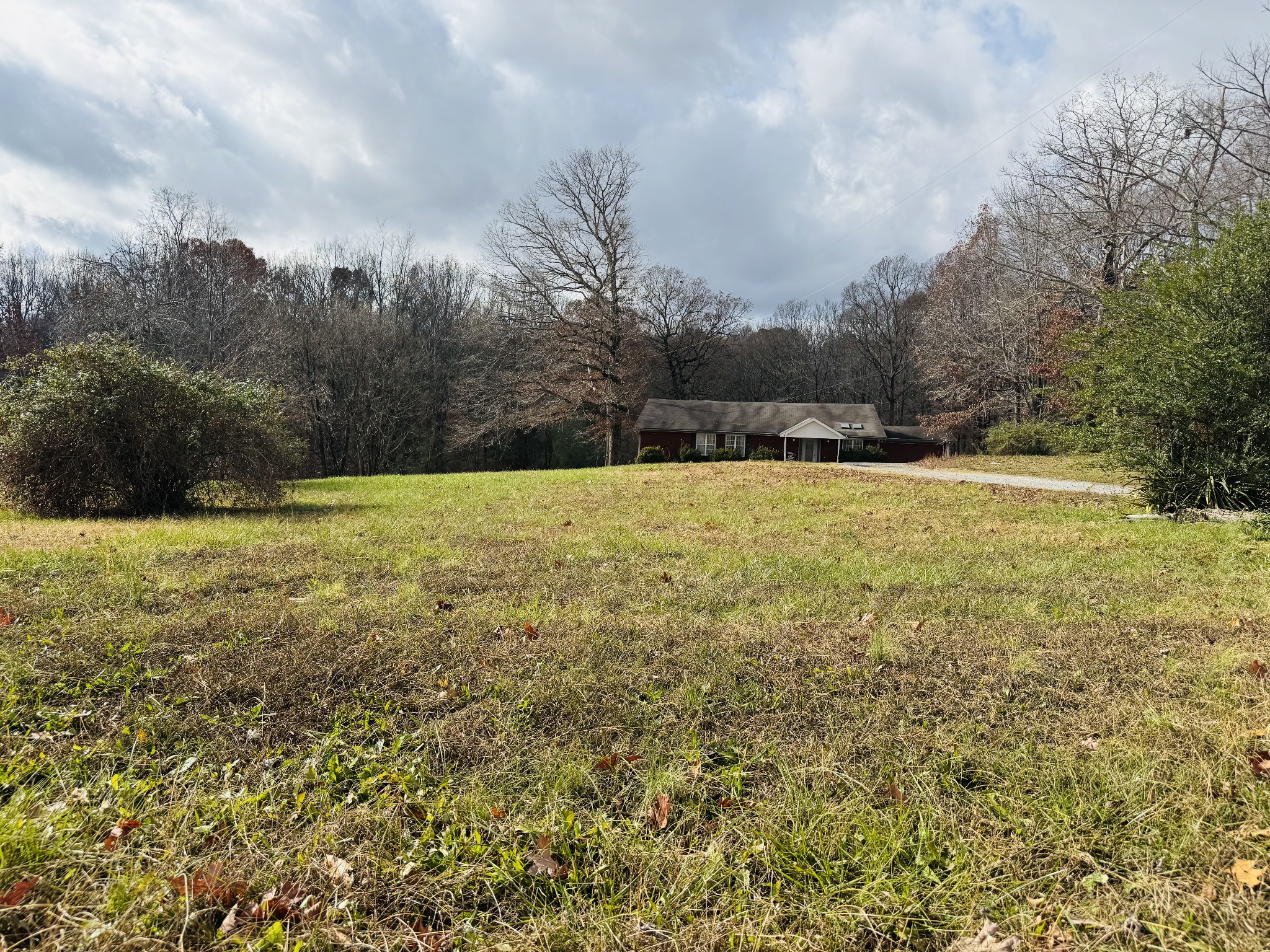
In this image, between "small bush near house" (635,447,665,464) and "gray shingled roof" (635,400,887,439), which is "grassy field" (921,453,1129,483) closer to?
"gray shingled roof" (635,400,887,439)

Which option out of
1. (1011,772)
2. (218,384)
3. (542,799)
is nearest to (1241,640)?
(1011,772)

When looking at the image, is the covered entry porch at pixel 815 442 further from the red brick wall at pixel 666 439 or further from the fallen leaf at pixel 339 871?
the fallen leaf at pixel 339 871

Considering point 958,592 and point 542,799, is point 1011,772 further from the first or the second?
point 958,592

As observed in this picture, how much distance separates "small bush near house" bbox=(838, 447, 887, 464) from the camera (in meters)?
41.2

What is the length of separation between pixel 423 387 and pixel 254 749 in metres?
39.6

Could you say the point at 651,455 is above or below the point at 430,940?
above

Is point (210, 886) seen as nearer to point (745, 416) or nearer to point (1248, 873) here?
point (1248, 873)

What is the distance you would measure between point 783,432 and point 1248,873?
4110cm

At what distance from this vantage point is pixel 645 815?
7.38 feet

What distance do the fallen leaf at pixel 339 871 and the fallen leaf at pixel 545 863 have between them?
0.54m

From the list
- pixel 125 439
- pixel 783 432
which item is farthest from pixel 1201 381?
pixel 783 432

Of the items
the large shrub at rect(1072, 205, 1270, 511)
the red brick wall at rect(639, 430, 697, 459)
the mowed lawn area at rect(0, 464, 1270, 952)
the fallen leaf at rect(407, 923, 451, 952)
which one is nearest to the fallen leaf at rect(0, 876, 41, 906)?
the mowed lawn area at rect(0, 464, 1270, 952)

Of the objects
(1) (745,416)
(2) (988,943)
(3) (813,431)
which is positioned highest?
(1) (745,416)

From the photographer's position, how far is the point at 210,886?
182 cm
